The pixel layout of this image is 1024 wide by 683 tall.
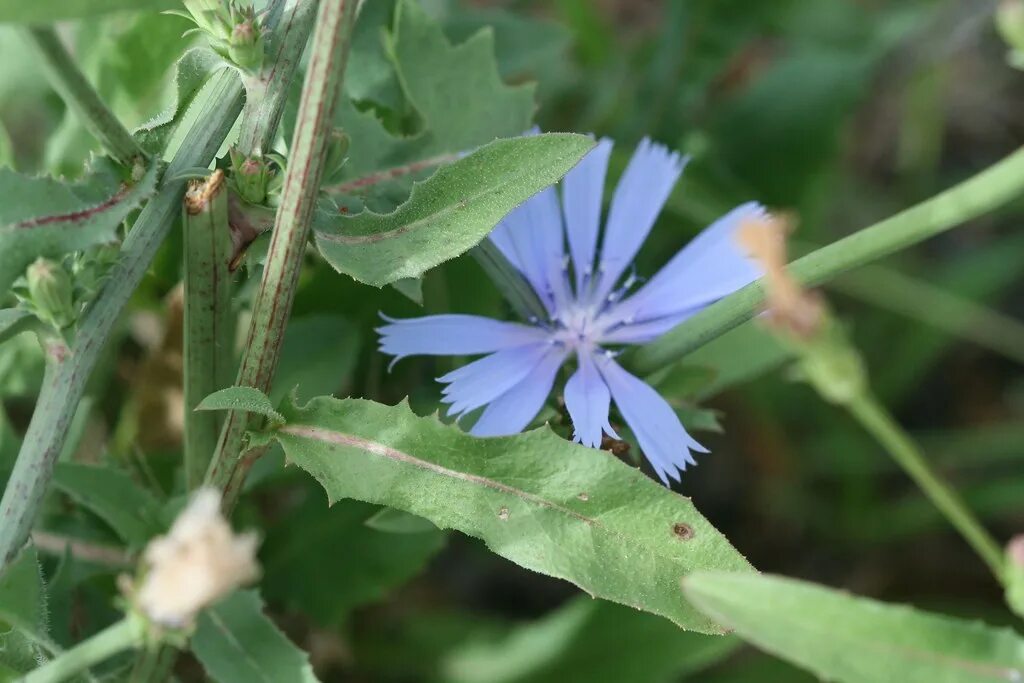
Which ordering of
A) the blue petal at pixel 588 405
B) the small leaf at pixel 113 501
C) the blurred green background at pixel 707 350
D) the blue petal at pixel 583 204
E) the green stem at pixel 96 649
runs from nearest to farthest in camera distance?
1. the green stem at pixel 96 649
2. the blue petal at pixel 588 405
3. the small leaf at pixel 113 501
4. the blue petal at pixel 583 204
5. the blurred green background at pixel 707 350

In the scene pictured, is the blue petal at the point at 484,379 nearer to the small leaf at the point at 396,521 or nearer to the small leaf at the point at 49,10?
the small leaf at the point at 396,521

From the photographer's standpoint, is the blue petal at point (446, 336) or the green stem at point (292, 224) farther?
the blue petal at point (446, 336)

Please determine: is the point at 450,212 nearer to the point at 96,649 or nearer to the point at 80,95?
the point at 80,95

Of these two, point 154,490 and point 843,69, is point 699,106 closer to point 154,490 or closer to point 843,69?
point 843,69

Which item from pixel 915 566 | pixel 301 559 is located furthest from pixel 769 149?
pixel 301 559

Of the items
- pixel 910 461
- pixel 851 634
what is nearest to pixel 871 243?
pixel 910 461

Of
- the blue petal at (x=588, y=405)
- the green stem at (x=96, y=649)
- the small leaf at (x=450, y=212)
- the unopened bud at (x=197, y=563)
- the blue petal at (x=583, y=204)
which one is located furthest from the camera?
the blue petal at (x=583, y=204)

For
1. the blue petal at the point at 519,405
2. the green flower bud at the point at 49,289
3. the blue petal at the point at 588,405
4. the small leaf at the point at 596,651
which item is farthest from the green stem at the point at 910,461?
the small leaf at the point at 596,651

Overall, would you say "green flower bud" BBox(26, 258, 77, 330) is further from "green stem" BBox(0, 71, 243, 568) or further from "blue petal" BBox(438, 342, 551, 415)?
"blue petal" BBox(438, 342, 551, 415)
